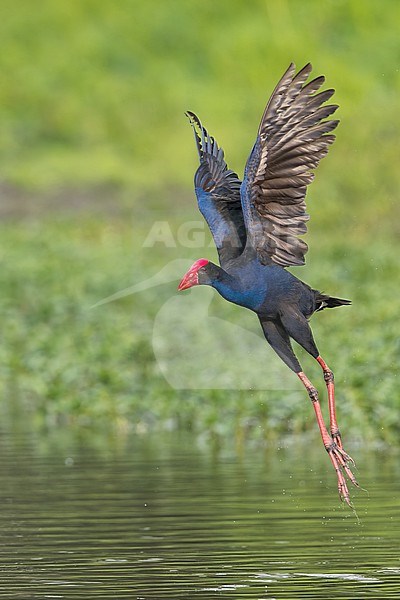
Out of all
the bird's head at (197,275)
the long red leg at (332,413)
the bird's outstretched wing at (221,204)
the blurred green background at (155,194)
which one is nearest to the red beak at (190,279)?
the bird's head at (197,275)

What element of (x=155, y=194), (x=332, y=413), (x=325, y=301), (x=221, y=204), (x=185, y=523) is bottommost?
(x=185, y=523)

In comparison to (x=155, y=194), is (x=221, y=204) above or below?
below

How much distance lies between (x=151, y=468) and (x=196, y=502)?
145 centimetres

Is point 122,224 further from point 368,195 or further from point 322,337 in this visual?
point 322,337

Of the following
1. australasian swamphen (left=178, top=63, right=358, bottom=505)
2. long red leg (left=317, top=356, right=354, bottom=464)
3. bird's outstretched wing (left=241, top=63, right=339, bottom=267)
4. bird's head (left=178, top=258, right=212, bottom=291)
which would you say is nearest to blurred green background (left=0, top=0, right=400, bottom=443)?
long red leg (left=317, top=356, right=354, bottom=464)

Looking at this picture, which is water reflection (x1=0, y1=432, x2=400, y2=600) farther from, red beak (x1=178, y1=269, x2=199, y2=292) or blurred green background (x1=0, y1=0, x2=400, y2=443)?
red beak (x1=178, y1=269, x2=199, y2=292)

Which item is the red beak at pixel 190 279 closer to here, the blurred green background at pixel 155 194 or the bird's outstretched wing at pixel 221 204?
the bird's outstretched wing at pixel 221 204

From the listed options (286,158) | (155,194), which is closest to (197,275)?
(286,158)

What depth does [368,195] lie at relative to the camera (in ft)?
107

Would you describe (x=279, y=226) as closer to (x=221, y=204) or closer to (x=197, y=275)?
(x=221, y=204)

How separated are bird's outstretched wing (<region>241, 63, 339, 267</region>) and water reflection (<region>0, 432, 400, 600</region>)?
164cm

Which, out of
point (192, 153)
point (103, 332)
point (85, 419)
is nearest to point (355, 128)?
point (192, 153)

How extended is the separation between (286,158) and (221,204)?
779mm

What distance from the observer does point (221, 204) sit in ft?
35.8
